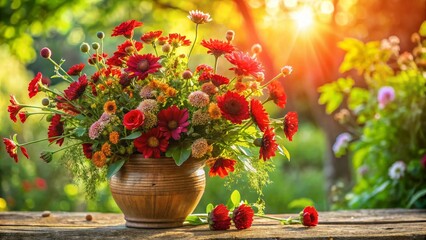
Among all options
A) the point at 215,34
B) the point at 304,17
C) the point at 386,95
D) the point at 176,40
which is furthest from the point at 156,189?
the point at 215,34

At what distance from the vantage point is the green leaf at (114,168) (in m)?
1.72

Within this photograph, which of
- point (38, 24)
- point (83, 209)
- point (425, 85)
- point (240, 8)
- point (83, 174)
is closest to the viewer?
point (83, 174)

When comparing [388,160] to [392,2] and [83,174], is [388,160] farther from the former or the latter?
[392,2]

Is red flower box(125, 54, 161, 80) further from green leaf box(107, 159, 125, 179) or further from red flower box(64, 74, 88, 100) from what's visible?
green leaf box(107, 159, 125, 179)

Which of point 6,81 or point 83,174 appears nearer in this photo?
point 83,174

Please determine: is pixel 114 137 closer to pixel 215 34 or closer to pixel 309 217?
pixel 309 217

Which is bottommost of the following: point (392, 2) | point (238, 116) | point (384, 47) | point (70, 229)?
point (70, 229)

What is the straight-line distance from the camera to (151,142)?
1695 millimetres

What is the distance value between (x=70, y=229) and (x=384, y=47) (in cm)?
202

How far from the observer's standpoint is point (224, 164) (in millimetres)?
1824

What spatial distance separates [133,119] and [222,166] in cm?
33

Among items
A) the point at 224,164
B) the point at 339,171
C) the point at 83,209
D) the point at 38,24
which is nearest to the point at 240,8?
the point at 38,24

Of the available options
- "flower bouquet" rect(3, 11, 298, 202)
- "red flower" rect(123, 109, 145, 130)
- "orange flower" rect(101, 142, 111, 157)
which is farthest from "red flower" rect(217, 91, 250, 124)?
"orange flower" rect(101, 142, 111, 157)

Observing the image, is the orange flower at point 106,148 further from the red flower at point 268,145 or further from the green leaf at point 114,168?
the red flower at point 268,145
